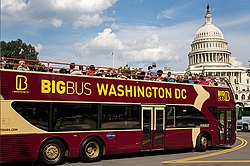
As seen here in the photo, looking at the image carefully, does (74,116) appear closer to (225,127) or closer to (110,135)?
(110,135)

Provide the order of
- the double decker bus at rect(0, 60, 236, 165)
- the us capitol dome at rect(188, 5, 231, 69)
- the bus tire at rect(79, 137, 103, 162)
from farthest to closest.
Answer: the us capitol dome at rect(188, 5, 231, 69)
the bus tire at rect(79, 137, 103, 162)
the double decker bus at rect(0, 60, 236, 165)

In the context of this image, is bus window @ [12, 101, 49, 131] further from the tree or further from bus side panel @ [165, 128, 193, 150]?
the tree

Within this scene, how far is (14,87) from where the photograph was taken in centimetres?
1061

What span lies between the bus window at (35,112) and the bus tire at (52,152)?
1.72 ft

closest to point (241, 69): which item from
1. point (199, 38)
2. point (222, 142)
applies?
point (199, 38)

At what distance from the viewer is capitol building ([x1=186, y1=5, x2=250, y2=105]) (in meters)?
145

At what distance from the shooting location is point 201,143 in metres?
16.1

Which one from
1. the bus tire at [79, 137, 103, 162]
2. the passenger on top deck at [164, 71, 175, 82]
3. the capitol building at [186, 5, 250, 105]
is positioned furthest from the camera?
the capitol building at [186, 5, 250, 105]

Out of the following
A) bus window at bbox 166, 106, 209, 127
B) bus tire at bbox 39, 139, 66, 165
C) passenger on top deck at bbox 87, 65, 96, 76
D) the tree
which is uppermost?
the tree

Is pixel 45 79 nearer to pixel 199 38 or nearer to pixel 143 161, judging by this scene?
pixel 143 161

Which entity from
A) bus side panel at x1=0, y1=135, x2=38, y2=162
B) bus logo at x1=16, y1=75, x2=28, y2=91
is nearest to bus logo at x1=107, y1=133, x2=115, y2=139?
bus side panel at x1=0, y1=135, x2=38, y2=162

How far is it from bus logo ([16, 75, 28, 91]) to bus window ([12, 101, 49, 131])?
441 mm

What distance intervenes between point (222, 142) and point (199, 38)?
14390 cm

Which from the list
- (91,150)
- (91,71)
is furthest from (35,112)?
(91,71)
